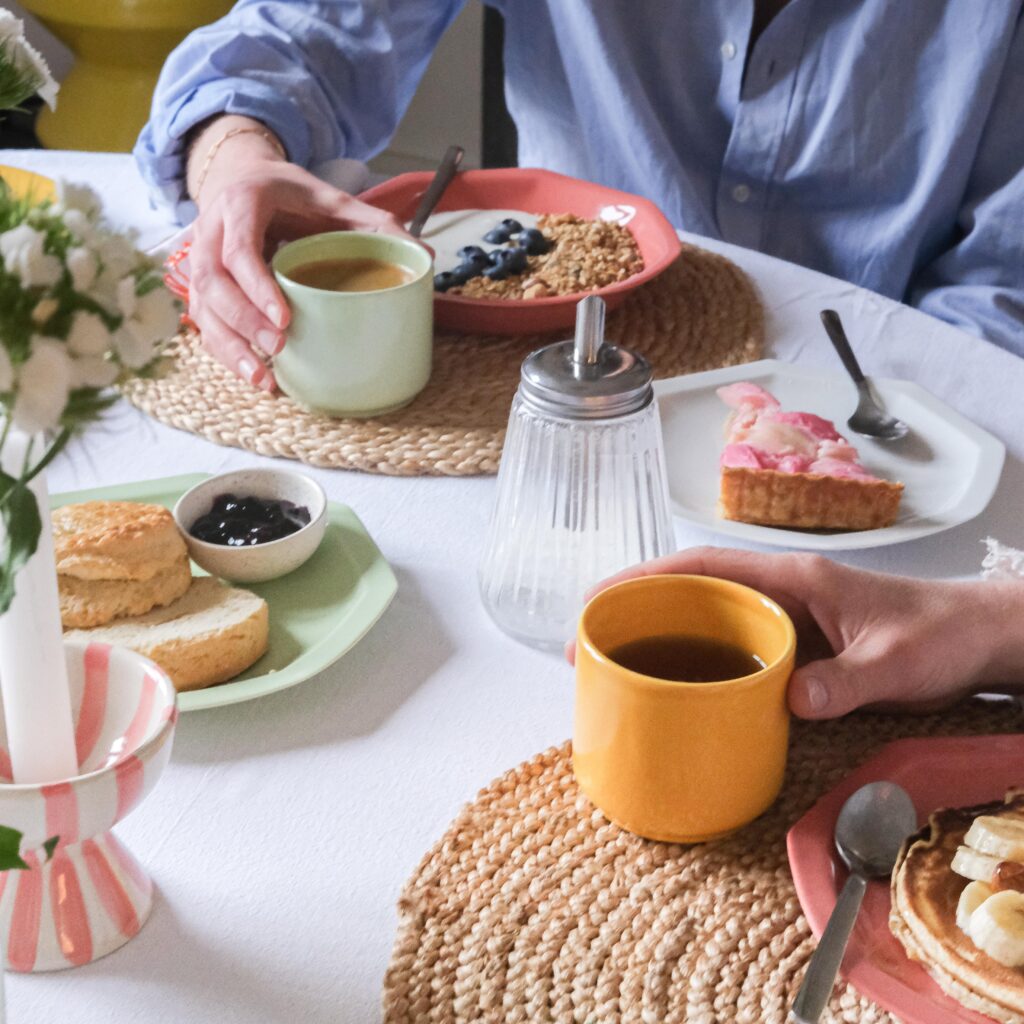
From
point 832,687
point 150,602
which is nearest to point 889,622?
point 832,687

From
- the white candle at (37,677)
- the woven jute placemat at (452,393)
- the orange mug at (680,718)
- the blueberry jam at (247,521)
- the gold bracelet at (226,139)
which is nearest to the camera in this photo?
the white candle at (37,677)

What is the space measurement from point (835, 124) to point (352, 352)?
677 mm

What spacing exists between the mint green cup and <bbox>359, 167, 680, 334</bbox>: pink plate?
0.31 feet

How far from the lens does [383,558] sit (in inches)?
32.4

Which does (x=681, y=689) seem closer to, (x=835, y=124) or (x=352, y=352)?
(x=352, y=352)

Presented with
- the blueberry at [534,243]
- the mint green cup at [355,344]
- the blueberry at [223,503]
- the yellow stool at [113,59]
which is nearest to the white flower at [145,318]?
the blueberry at [223,503]

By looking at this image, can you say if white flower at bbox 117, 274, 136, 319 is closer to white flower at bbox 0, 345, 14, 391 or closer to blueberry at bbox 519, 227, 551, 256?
white flower at bbox 0, 345, 14, 391

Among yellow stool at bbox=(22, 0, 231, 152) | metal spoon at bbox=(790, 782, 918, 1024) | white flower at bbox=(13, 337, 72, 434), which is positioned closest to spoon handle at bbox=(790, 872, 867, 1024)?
metal spoon at bbox=(790, 782, 918, 1024)

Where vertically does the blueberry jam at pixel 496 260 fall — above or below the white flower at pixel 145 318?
below

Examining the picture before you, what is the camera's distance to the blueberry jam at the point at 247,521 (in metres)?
0.80

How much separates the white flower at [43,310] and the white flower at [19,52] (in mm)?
222

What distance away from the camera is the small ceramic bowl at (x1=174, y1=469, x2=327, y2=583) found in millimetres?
791

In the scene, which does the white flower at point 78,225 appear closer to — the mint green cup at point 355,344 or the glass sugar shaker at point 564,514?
the glass sugar shaker at point 564,514

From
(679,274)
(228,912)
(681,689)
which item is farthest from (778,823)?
(679,274)
